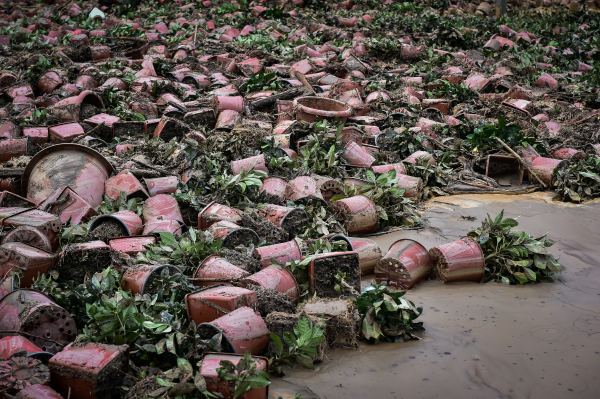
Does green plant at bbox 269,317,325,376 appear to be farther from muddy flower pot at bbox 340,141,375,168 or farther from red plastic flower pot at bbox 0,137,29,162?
red plastic flower pot at bbox 0,137,29,162

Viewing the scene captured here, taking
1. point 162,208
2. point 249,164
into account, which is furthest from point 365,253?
point 162,208

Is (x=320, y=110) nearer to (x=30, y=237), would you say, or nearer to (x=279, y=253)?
(x=279, y=253)

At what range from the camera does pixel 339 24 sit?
10219 mm

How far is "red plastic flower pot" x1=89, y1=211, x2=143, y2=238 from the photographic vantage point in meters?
3.16

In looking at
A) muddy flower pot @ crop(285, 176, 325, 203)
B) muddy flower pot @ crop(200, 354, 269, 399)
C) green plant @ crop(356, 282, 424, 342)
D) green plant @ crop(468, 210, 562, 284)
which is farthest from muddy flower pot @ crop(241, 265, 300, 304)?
green plant @ crop(468, 210, 562, 284)

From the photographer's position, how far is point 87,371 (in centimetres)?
193

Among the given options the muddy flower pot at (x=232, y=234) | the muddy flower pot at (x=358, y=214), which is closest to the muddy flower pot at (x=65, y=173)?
the muddy flower pot at (x=232, y=234)

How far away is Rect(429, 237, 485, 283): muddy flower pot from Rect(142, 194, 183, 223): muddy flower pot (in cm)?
174

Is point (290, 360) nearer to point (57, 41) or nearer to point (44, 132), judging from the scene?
point (44, 132)

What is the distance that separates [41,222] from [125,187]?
Result: 29.3 inches

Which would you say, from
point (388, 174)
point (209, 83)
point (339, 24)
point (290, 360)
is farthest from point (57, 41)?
point (290, 360)

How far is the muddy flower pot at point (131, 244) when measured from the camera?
2955mm

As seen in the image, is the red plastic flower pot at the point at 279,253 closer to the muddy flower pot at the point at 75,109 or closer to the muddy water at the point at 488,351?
the muddy water at the point at 488,351

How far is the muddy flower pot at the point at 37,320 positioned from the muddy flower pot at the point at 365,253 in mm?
1589
